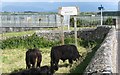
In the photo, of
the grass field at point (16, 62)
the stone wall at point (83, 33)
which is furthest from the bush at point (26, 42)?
the grass field at point (16, 62)

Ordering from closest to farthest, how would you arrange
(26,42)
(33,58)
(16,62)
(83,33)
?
(33,58)
(16,62)
(26,42)
(83,33)

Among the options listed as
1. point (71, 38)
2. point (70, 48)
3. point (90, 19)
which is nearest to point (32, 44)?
point (71, 38)

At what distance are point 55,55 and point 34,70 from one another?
5.52m

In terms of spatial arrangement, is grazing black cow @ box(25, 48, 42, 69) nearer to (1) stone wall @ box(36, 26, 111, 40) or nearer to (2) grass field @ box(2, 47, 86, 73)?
(2) grass field @ box(2, 47, 86, 73)

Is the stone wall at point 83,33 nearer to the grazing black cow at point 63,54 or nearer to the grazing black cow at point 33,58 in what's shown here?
the grazing black cow at point 63,54

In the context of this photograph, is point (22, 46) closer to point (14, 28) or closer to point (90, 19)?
point (14, 28)

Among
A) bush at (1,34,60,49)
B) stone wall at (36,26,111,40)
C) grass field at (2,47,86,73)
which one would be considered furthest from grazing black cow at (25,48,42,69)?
stone wall at (36,26,111,40)

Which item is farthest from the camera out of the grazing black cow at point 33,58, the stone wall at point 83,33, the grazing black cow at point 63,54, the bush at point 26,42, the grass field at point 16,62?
the stone wall at point 83,33

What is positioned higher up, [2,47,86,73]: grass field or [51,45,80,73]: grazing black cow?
[51,45,80,73]: grazing black cow

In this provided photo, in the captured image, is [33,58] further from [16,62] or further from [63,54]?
[16,62]

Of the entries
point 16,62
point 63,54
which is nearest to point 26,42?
point 16,62

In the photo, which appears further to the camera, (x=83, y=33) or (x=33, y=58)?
(x=83, y=33)

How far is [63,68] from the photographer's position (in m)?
17.6

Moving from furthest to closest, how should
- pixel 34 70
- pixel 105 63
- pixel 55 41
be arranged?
1. pixel 55 41
2. pixel 34 70
3. pixel 105 63
